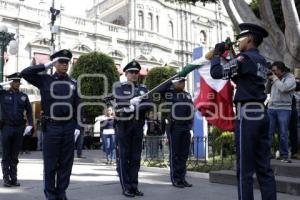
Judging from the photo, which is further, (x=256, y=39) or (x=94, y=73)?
(x=94, y=73)

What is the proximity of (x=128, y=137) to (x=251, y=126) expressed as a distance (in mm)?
2676

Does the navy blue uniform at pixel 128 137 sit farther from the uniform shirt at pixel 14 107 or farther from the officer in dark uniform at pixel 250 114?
the officer in dark uniform at pixel 250 114

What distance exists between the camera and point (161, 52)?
40.4m

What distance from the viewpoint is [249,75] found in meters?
4.95

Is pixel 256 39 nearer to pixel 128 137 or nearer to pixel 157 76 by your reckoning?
pixel 128 137

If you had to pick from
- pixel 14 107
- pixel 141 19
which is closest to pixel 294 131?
pixel 14 107

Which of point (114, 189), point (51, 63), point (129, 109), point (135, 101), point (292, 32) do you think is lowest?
point (114, 189)

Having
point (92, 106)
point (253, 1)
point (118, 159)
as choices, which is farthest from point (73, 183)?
point (92, 106)

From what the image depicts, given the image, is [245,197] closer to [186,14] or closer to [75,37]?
[75,37]

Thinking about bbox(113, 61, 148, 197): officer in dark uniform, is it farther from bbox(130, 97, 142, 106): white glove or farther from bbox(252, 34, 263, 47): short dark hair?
bbox(252, 34, 263, 47): short dark hair

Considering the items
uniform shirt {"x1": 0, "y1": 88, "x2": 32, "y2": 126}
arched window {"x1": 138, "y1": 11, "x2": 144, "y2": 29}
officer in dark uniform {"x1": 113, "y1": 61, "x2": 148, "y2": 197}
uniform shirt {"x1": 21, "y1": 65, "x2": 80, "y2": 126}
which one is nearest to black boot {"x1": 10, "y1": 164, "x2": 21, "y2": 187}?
uniform shirt {"x1": 0, "y1": 88, "x2": 32, "y2": 126}

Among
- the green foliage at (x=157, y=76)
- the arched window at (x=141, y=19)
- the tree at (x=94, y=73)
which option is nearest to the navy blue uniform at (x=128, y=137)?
the tree at (x=94, y=73)

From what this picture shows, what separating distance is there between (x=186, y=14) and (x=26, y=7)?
784 inches

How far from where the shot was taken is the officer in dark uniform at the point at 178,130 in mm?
7844
